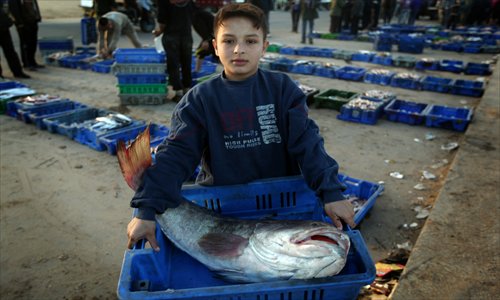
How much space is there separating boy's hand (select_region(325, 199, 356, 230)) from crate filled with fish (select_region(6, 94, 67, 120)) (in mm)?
5992

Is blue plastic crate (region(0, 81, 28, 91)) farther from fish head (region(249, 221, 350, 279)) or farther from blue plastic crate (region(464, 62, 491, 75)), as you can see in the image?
blue plastic crate (region(464, 62, 491, 75))

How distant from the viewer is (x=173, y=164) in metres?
1.94

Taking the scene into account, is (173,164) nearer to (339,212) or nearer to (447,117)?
(339,212)

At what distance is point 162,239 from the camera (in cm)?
195

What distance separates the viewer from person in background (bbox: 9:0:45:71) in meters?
8.67

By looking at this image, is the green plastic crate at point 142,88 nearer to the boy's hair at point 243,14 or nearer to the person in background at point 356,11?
the boy's hair at point 243,14

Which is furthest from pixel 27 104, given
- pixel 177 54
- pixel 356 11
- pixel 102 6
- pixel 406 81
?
pixel 356 11

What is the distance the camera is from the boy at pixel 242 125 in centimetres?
200

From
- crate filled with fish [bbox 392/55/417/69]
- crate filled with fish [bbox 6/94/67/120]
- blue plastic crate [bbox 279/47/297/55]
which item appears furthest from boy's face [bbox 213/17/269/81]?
blue plastic crate [bbox 279/47/297/55]

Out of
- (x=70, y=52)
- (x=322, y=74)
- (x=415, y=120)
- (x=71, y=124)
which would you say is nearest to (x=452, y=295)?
(x=415, y=120)

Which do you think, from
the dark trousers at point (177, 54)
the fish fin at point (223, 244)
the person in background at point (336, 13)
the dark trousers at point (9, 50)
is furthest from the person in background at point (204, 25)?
the person in background at point (336, 13)

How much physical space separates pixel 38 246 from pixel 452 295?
331cm

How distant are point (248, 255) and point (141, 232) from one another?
0.51 metres

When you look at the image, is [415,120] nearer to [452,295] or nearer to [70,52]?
[452,295]
